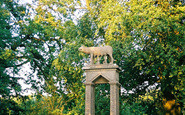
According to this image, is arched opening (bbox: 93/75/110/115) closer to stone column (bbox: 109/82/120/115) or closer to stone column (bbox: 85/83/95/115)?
stone column (bbox: 85/83/95/115)

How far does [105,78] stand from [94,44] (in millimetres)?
5038

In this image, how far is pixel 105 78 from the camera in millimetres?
10273

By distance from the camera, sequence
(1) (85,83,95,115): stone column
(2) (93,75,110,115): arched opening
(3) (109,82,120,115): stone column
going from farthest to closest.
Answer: (2) (93,75,110,115): arched opening → (1) (85,83,95,115): stone column → (3) (109,82,120,115): stone column

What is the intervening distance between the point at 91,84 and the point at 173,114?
601cm

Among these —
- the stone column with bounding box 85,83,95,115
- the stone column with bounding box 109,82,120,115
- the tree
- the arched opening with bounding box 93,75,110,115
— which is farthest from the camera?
the arched opening with bounding box 93,75,110,115

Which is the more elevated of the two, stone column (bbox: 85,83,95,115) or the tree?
the tree

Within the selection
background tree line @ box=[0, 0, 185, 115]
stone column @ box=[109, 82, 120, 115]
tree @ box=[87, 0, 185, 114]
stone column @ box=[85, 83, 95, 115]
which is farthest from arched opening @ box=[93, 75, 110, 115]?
stone column @ box=[109, 82, 120, 115]

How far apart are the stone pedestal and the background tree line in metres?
2.42

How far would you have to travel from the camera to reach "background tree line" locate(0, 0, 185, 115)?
1270 cm

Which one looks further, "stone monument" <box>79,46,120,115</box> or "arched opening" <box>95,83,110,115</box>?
"arched opening" <box>95,83,110,115</box>

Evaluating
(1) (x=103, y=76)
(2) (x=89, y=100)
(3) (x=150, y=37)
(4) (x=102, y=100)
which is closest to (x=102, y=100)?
(4) (x=102, y=100)

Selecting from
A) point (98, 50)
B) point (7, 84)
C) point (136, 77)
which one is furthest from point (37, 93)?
point (98, 50)

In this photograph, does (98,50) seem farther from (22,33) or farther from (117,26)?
(22,33)

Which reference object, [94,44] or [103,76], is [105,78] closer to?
[103,76]
